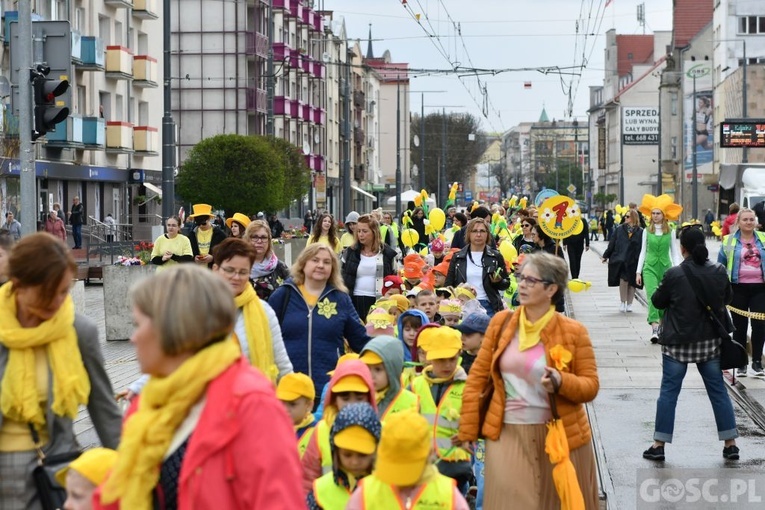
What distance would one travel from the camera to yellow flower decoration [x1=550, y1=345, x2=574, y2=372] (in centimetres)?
668

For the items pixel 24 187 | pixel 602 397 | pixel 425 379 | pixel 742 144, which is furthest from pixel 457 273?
pixel 742 144

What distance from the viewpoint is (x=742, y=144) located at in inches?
2517

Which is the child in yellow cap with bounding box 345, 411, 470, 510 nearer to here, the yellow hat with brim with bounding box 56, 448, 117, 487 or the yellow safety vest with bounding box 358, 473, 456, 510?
the yellow safety vest with bounding box 358, 473, 456, 510

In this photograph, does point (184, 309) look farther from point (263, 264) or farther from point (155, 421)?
point (263, 264)

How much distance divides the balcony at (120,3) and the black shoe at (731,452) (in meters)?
42.1

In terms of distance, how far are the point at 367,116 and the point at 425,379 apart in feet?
359

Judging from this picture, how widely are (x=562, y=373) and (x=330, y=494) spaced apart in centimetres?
138

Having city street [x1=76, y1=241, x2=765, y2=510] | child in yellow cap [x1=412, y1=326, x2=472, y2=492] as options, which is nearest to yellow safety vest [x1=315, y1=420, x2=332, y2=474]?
child in yellow cap [x1=412, y1=326, x2=472, y2=492]

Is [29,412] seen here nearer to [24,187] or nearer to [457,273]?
[457,273]

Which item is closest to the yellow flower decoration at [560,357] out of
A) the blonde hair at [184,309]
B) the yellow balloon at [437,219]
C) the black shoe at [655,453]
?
the blonde hair at [184,309]

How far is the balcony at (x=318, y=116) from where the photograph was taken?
292 feet

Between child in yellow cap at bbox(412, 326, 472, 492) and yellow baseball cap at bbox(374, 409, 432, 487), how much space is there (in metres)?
2.36

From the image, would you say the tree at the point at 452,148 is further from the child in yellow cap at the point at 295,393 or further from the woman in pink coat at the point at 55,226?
the child in yellow cap at the point at 295,393

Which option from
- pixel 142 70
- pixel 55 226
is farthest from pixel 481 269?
pixel 142 70
